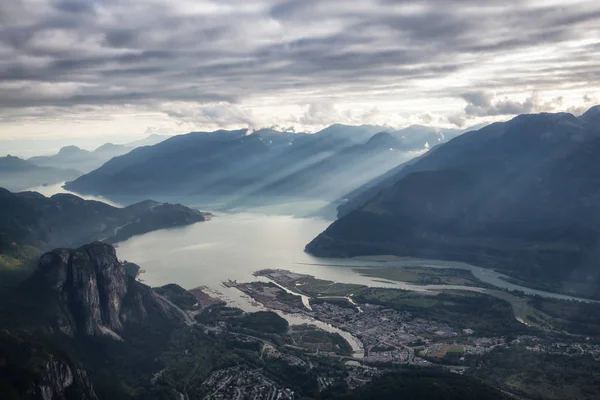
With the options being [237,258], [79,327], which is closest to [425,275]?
[237,258]

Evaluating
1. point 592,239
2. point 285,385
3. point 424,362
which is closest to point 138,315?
point 285,385

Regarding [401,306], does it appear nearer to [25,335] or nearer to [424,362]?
[424,362]

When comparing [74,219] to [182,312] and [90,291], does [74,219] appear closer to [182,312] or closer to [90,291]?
[182,312]

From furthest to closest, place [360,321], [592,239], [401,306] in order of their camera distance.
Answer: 1. [592,239]
2. [401,306]
3. [360,321]

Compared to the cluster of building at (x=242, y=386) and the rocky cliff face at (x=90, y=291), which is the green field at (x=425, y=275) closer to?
the rocky cliff face at (x=90, y=291)

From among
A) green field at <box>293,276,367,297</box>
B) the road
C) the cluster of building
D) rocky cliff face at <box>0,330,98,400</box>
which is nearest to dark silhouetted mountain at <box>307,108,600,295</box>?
green field at <box>293,276,367,297</box>

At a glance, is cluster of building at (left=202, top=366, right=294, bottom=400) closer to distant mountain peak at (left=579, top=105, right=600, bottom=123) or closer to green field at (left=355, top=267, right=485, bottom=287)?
green field at (left=355, top=267, right=485, bottom=287)

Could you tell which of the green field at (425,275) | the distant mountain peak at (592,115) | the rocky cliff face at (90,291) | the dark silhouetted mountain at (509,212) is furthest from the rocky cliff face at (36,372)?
the distant mountain peak at (592,115)
